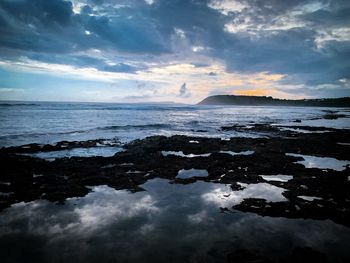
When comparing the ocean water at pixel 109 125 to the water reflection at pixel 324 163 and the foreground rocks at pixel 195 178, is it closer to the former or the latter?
the foreground rocks at pixel 195 178

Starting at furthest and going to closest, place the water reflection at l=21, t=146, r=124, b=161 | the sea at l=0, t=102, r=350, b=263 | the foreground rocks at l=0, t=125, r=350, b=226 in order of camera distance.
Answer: the water reflection at l=21, t=146, r=124, b=161 → the foreground rocks at l=0, t=125, r=350, b=226 → the sea at l=0, t=102, r=350, b=263

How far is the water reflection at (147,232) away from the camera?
20.9 feet

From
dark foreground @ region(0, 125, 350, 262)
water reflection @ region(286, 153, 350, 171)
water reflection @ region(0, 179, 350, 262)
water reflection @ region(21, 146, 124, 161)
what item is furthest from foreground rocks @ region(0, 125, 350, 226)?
water reflection @ region(21, 146, 124, 161)

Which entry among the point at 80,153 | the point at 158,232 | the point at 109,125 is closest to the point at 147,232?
the point at 158,232

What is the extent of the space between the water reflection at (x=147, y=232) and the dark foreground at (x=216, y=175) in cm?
41

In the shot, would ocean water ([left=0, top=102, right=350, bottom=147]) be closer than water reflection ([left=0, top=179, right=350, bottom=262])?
No

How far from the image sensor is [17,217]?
838cm

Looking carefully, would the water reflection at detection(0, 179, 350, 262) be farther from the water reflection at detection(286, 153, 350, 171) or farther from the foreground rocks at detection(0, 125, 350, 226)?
the water reflection at detection(286, 153, 350, 171)

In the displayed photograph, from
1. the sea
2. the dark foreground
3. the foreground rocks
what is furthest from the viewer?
the foreground rocks

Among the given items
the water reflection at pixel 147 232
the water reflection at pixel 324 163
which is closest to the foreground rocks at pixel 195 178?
the water reflection at pixel 324 163

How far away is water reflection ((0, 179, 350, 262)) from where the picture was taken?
250 inches

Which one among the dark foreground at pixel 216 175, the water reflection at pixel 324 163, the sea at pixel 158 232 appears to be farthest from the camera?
the water reflection at pixel 324 163

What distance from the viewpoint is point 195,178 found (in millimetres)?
12586

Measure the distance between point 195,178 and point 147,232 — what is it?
18.1 feet
